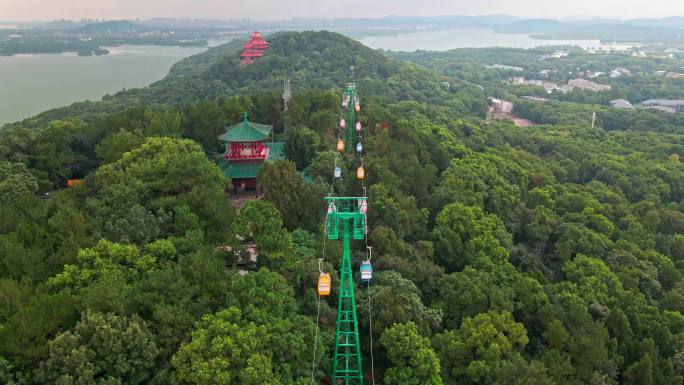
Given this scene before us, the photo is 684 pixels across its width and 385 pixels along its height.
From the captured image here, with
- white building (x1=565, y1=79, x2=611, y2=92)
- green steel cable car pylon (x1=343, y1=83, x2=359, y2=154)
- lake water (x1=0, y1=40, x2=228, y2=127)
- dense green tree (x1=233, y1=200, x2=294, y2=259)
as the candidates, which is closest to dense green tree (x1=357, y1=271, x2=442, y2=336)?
dense green tree (x1=233, y1=200, x2=294, y2=259)

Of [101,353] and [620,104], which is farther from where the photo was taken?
[620,104]

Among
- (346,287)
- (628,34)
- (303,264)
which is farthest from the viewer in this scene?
(628,34)

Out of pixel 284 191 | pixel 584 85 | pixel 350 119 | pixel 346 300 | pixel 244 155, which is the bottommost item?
pixel 584 85

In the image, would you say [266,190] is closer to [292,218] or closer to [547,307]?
[292,218]

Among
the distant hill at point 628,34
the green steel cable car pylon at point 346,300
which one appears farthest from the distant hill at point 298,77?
the distant hill at point 628,34

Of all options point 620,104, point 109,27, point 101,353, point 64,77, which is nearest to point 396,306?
point 101,353

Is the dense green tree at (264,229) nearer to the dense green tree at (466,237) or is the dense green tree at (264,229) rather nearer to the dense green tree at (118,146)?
the dense green tree at (466,237)

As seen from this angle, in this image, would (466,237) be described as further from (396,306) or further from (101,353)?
(101,353)
